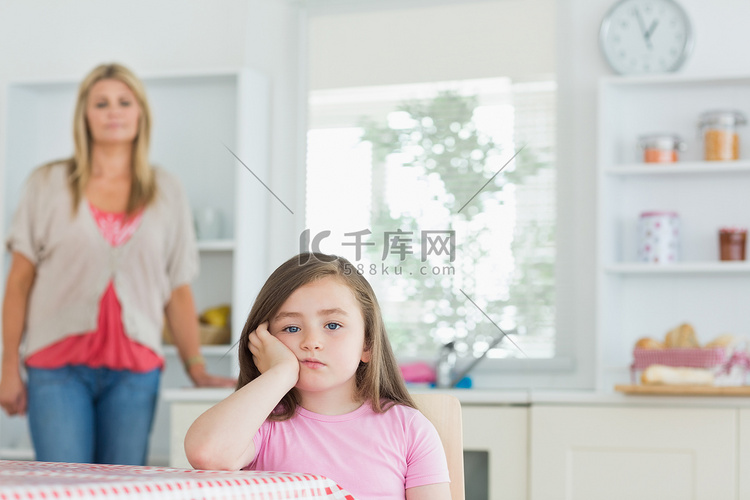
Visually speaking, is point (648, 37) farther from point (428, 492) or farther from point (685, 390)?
point (428, 492)

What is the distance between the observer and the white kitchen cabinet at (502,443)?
75.7 inches

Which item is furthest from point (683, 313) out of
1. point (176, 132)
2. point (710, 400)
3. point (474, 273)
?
point (176, 132)

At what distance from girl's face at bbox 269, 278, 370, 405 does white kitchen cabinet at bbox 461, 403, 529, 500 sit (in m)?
Answer: 1.01

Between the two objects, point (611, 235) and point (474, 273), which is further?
point (611, 235)

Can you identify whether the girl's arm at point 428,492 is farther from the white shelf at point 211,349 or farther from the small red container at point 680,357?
the white shelf at point 211,349

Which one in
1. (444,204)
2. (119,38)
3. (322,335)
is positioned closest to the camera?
(322,335)

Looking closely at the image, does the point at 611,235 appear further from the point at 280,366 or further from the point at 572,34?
the point at 280,366

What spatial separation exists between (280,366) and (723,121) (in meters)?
1.61

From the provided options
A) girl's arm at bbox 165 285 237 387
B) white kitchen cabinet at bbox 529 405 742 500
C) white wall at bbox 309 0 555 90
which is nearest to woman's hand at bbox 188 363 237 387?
girl's arm at bbox 165 285 237 387

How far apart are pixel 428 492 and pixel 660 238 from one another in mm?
1438

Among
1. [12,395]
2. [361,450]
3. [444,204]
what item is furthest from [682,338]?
[12,395]

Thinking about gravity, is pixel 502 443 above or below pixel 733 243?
below

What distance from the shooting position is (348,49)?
162 cm

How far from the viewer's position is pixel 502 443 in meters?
1.93
